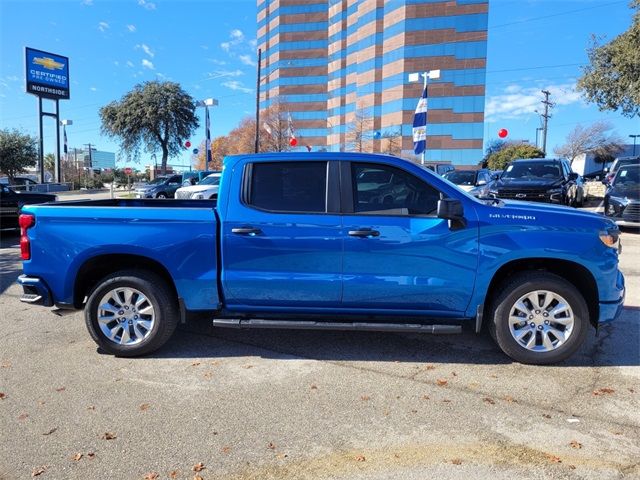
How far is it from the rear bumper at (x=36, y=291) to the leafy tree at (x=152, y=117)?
41260 mm

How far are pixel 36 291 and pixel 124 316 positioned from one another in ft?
2.92

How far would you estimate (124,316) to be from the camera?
15.2 ft

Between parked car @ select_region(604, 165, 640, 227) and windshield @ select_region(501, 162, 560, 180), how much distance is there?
1926 mm

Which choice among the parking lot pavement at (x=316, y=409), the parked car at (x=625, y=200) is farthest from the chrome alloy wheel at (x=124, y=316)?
the parked car at (x=625, y=200)

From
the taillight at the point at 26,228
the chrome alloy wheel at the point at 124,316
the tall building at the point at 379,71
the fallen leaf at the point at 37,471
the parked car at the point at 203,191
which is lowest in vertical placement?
the fallen leaf at the point at 37,471

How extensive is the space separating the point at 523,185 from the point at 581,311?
36.9ft

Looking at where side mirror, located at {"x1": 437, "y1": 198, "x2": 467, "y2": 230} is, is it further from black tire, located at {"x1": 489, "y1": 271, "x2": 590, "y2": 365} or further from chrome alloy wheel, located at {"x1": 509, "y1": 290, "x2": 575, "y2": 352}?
chrome alloy wheel, located at {"x1": 509, "y1": 290, "x2": 575, "y2": 352}

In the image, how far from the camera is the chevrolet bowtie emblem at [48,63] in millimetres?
38594

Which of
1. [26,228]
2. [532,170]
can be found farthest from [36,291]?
[532,170]

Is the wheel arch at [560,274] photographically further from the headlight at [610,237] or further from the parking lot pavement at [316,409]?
the parking lot pavement at [316,409]

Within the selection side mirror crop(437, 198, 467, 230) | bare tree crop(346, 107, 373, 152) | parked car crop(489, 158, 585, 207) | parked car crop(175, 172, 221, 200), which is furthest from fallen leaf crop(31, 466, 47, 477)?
bare tree crop(346, 107, 373, 152)

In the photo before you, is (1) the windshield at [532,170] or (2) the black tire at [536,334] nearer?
(2) the black tire at [536,334]

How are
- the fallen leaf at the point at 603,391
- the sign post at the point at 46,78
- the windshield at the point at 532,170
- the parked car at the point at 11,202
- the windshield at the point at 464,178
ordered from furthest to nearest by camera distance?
the sign post at the point at 46,78
the windshield at the point at 464,178
the windshield at the point at 532,170
the parked car at the point at 11,202
the fallen leaf at the point at 603,391

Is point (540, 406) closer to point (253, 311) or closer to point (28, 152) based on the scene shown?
point (253, 311)
